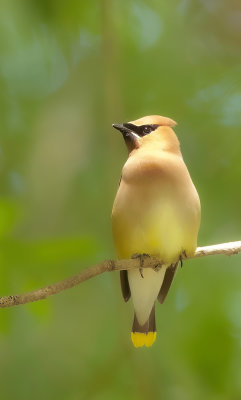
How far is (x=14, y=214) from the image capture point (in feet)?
Result: 9.64

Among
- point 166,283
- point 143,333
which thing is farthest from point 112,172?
point 143,333

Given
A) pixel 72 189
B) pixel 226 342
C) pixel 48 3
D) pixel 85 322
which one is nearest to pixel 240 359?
pixel 226 342

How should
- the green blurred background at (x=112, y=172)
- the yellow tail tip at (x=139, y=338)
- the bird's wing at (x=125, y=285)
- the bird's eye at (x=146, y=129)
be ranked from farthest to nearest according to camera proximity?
the green blurred background at (x=112, y=172)
the yellow tail tip at (x=139, y=338)
the bird's wing at (x=125, y=285)
the bird's eye at (x=146, y=129)

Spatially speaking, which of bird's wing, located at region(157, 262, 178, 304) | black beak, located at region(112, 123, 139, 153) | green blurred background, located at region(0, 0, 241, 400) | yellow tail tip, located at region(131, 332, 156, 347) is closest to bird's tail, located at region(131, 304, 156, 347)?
yellow tail tip, located at region(131, 332, 156, 347)

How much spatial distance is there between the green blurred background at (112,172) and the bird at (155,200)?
75 cm

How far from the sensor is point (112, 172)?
11.6 feet

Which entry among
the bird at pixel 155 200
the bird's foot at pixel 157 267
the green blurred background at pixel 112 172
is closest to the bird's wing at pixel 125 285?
the bird's foot at pixel 157 267

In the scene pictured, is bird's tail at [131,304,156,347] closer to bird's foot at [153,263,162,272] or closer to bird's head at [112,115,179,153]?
bird's foot at [153,263,162,272]

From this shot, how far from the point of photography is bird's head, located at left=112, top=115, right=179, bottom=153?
9.05ft

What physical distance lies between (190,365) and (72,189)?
3.24ft

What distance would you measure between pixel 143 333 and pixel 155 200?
0.72 meters

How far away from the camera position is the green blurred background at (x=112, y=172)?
3715mm

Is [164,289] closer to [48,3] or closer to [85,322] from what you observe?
[85,322]

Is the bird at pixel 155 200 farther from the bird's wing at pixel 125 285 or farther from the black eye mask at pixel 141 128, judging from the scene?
the bird's wing at pixel 125 285
